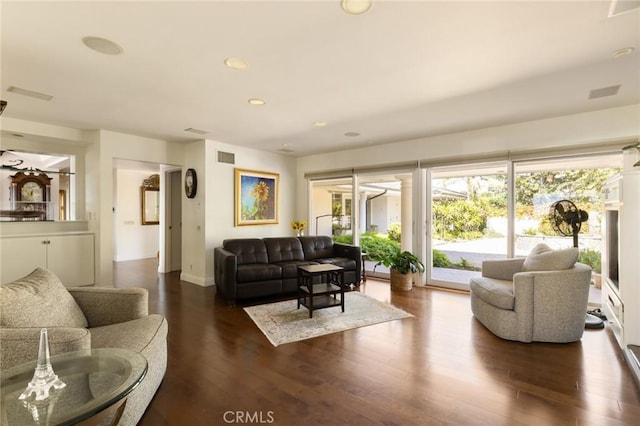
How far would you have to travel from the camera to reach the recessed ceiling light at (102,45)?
2.15 meters

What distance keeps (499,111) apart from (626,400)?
2.97m

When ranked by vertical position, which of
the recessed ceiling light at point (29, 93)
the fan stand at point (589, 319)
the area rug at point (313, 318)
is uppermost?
the recessed ceiling light at point (29, 93)

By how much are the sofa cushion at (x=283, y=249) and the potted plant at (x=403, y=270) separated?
1565 millimetres

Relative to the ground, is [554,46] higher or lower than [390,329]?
higher

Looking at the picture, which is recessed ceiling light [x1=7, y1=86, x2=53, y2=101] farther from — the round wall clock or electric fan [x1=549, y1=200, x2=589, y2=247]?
electric fan [x1=549, y1=200, x2=589, y2=247]

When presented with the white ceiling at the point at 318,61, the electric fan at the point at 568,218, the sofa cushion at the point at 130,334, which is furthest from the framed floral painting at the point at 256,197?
the electric fan at the point at 568,218

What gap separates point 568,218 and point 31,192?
777 cm

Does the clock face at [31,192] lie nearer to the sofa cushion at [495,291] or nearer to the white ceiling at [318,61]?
the white ceiling at [318,61]

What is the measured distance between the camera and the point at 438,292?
4.80 m

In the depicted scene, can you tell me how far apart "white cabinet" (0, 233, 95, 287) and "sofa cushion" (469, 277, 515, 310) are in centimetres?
545

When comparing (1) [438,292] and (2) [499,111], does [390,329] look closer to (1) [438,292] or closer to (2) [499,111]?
(1) [438,292]

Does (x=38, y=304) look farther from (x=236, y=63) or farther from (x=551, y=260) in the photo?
(x=551, y=260)

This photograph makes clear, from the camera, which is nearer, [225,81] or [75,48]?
[75,48]

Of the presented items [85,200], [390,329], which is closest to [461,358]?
[390,329]
